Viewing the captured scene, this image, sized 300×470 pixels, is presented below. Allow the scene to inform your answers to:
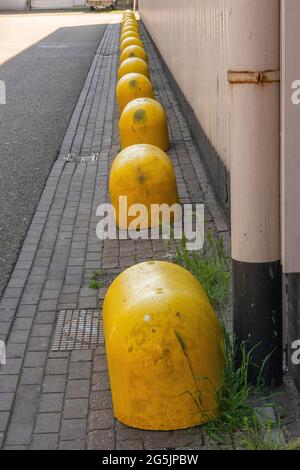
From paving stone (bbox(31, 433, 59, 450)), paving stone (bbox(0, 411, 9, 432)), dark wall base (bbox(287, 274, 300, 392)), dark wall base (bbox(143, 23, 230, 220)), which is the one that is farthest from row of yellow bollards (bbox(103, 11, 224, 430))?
dark wall base (bbox(143, 23, 230, 220))

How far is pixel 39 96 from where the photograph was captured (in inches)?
709

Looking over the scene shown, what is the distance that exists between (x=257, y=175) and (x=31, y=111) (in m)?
12.0

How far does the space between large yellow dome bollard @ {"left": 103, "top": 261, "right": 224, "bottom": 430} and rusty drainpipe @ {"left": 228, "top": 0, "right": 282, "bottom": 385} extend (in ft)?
0.85

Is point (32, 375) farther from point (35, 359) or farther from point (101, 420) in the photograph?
point (101, 420)

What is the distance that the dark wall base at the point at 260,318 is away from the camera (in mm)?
4762

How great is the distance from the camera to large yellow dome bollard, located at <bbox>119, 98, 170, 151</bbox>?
34.5ft

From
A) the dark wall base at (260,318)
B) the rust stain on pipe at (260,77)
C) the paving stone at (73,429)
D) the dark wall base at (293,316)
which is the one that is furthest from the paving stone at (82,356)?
the rust stain on pipe at (260,77)

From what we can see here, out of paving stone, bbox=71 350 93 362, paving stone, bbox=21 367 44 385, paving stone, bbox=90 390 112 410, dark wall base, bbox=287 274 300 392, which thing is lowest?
paving stone, bbox=71 350 93 362

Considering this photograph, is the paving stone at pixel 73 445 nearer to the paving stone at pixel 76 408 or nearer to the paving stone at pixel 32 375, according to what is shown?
the paving stone at pixel 76 408

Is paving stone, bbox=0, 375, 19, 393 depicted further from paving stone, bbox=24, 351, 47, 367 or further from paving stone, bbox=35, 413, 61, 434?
paving stone, bbox=35, 413, 61, 434

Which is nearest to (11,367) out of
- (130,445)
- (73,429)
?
(73,429)
